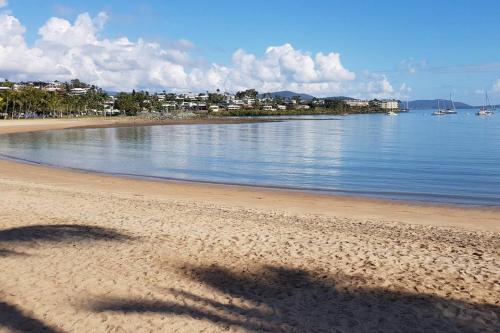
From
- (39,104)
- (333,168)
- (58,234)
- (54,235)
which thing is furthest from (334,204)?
(39,104)

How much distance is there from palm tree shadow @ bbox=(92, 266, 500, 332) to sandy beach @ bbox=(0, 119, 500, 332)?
2cm

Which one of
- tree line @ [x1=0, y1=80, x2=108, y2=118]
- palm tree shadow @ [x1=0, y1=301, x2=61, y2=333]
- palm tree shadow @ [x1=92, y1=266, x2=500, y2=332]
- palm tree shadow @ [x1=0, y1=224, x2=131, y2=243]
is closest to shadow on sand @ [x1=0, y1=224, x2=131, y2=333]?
palm tree shadow @ [x1=0, y1=224, x2=131, y2=243]

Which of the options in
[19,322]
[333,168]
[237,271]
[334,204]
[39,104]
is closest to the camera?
[19,322]

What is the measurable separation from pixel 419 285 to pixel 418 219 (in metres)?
7.90

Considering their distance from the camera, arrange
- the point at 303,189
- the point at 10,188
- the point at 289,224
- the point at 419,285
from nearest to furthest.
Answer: the point at 419,285 < the point at 289,224 < the point at 10,188 < the point at 303,189

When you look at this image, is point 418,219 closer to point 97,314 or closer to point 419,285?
point 419,285

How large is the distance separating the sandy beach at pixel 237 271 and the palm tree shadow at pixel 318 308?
0.02 meters

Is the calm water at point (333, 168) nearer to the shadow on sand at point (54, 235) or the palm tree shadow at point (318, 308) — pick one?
the shadow on sand at point (54, 235)

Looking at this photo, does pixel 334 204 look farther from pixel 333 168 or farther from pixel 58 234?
pixel 333 168

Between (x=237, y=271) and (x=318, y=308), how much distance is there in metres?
2.01

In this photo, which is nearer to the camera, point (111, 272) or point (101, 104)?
point (111, 272)

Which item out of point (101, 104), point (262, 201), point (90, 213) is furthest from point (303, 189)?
point (101, 104)

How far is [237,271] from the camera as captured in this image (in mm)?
8773

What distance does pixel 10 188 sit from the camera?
1855 cm
